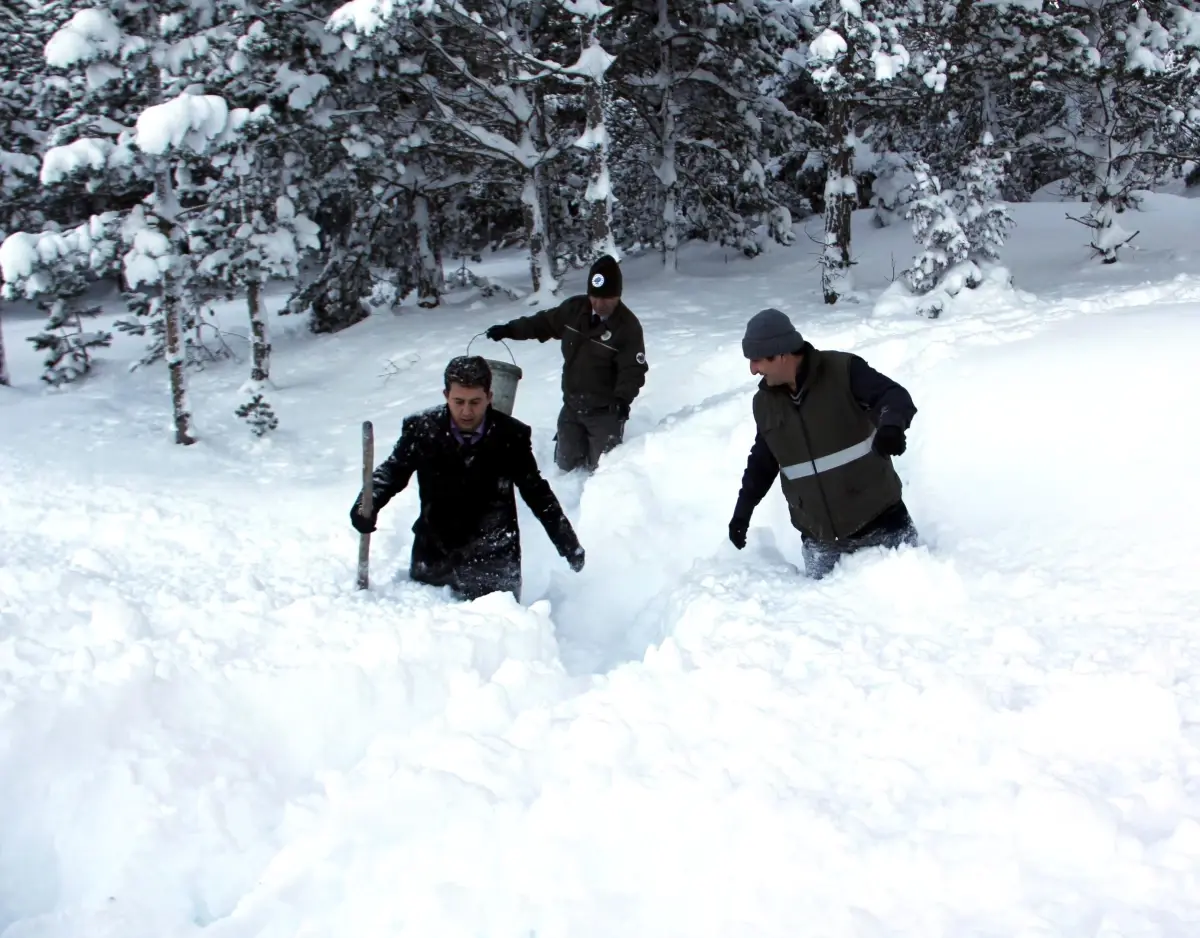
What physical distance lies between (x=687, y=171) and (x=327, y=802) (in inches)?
630

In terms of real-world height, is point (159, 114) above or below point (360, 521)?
above

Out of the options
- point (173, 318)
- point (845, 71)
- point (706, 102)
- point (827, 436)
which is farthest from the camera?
point (706, 102)

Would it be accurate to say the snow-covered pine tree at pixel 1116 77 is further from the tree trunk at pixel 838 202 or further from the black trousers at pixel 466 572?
the black trousers at pixel 466 572

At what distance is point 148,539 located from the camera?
670cm

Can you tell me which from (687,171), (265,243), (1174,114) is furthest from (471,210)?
(1174,114)

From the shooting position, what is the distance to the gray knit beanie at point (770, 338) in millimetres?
3963

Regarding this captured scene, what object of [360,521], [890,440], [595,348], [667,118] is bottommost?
[360,521]

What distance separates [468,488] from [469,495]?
5 centimetres

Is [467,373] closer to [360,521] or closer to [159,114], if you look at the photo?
[360,521]

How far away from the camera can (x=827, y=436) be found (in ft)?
13.9

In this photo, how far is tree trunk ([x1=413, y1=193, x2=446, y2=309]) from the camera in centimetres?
1673

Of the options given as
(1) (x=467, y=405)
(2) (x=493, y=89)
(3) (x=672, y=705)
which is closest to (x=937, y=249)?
(2) (x=493, y=89)

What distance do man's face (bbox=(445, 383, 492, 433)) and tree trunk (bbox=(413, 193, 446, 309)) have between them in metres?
13.0

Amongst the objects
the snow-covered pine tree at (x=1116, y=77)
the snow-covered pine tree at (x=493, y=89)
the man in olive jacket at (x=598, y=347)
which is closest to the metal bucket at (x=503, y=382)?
the man in olive jacket at (x=598, y=347)
